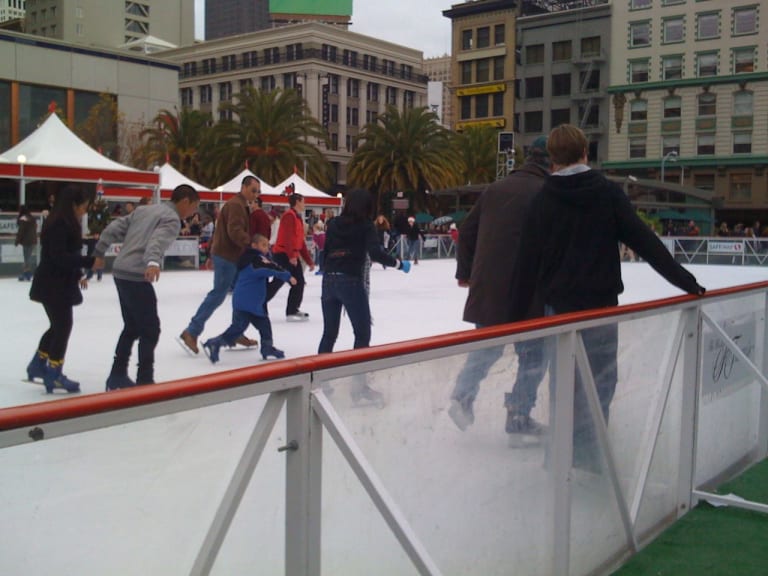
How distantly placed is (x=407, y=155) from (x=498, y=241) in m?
40.0

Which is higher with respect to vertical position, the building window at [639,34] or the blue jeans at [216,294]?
the building window at [639,34]

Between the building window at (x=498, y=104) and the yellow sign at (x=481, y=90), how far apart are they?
0.37 m

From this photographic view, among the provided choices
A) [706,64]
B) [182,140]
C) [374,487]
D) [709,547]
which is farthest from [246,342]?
[706,64]

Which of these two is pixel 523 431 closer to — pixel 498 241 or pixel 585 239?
pixel 585 239

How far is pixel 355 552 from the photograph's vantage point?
197 cm

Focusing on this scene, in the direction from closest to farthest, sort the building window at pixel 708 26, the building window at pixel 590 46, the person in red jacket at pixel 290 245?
the person in red jacket at pixel 290 245 → the building window at pixel 708 26 → the building window at pixel 590 46

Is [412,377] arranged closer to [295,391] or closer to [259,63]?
[295,391]

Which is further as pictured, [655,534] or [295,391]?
[655,534]

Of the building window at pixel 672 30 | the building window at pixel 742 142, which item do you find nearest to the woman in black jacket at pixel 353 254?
the building window at pixel 742 142

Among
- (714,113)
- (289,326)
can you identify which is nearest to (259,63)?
(714,113)

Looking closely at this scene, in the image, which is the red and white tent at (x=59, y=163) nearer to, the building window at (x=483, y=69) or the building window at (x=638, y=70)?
the building window at (x=638, y=70)

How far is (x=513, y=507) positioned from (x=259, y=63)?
82.7 m

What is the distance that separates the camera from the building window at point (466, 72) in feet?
211

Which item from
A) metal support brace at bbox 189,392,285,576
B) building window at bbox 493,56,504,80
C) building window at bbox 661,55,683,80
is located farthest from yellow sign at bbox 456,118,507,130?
metal support brace at bbox 189,392,285,576
